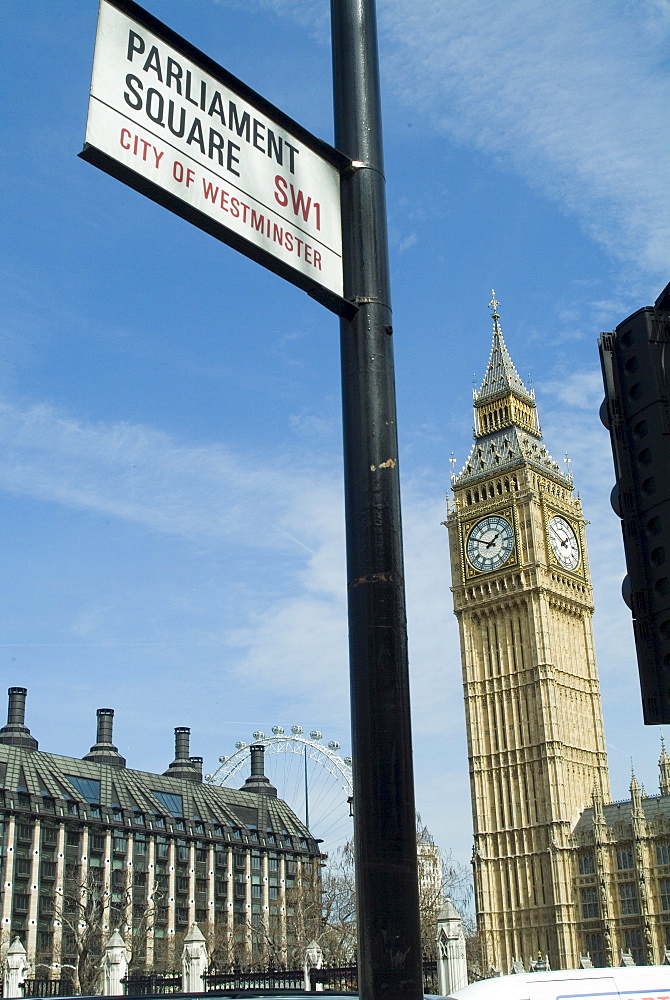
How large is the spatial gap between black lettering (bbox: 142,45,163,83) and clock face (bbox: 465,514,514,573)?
84.7 meters

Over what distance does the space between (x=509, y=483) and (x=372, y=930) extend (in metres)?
86.5

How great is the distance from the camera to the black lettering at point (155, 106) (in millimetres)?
4559

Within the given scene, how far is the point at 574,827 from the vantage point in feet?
266

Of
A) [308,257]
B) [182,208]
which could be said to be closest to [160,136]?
[182,208]

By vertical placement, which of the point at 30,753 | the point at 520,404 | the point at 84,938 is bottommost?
the point at 84,938

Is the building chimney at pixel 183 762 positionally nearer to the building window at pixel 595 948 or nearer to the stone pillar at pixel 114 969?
the building window at pixel 595 948

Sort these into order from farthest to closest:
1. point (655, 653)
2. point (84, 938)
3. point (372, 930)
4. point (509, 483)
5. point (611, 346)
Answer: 1. point (509, 483)
2. point (84, 938)
3. point (611, 346)
4. point (655, 653)
5. point (372, 930)

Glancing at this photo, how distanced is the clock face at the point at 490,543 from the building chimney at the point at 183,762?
137 ft

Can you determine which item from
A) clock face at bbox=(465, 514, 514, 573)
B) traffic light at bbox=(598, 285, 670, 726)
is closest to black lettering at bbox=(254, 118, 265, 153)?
traffic light at bbox=(598, 285, 670, 726)

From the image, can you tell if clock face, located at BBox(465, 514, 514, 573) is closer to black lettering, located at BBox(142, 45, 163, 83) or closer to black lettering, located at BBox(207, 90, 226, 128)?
black lettering, located at BBox(207, 90, 226, 128)

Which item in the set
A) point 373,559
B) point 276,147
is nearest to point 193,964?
point 373,559

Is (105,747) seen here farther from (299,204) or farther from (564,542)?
(299,204)

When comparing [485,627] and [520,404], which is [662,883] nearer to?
[485,627]

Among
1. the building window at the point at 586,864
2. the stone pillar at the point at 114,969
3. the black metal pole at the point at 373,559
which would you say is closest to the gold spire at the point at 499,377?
the building window at the point at 586,864
